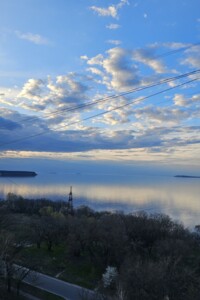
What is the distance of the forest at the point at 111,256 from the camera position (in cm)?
1875

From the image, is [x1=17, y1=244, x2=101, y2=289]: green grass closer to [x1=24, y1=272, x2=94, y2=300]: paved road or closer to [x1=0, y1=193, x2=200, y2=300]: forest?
[x1=0, y1=193, x2=200, y2=300]: forest

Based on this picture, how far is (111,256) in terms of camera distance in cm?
3838

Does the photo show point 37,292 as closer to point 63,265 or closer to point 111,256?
point 111,256

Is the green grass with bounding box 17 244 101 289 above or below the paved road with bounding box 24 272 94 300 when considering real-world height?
below

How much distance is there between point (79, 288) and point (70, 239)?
42.8 feet

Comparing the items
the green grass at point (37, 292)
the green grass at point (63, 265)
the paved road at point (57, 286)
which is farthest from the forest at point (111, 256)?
the paved road at point (57, 286)

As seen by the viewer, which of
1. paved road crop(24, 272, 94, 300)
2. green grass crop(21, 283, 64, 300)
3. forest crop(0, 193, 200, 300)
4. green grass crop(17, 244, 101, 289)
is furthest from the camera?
green grass crop(17, 244, 101, 289)

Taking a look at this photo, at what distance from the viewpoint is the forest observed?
61.5 feet

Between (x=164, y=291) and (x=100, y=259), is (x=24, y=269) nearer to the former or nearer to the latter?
(x=100, y=259)

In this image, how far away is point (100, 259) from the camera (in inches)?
1545

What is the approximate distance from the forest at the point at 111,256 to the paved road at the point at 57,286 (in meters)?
1.26

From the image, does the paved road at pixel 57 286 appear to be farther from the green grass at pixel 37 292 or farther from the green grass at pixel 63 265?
the green grass at pixel 63 265

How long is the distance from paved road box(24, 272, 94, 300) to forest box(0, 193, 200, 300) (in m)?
1.26

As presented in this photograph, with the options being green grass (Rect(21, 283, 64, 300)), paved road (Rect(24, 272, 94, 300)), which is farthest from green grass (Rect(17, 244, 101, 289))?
green grass (Rect(21, 283, 64, 300))
